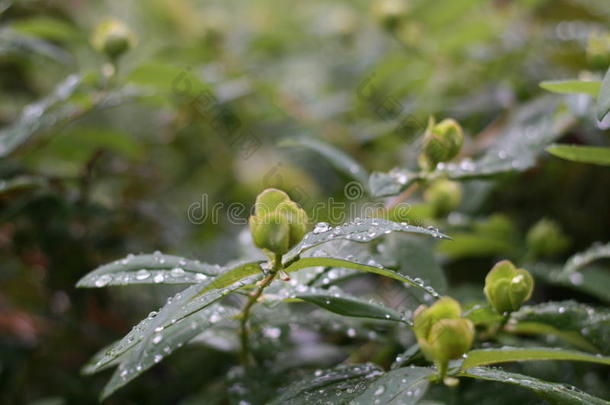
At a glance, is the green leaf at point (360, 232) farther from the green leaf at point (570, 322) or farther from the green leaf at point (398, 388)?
the green leaf at point (570, 322)

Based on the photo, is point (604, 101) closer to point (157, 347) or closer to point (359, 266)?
point (359, 266)

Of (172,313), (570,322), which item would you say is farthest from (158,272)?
(570,322)

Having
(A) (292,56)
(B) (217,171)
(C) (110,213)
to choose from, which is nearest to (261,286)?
(C) (110,213)

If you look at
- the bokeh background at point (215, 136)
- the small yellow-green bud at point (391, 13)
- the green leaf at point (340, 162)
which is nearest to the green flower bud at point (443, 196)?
the bokeh background at point (215, 136)

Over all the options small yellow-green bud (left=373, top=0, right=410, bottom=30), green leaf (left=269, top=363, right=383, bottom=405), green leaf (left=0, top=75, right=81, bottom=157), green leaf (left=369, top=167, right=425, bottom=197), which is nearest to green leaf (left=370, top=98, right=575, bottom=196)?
green leaf (left=369, top=167, right=425, bottom=197)

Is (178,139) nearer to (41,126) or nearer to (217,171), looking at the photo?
(217,171)

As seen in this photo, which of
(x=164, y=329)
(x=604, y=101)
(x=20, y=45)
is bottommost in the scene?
(x=164, y=329)
